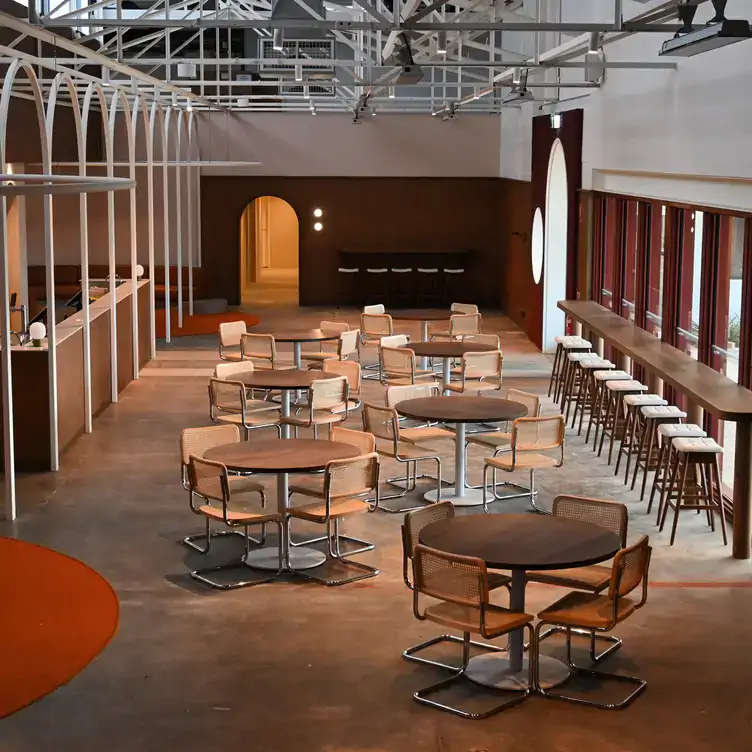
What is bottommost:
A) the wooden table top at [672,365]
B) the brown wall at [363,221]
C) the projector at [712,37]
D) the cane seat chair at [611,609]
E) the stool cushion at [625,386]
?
the cane seat chair at [611,609]

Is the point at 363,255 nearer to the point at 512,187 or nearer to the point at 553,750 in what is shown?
the point at 512,187

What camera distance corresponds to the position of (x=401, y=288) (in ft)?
73.9

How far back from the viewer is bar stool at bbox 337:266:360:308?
2239 cm

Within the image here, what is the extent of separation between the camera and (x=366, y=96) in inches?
638

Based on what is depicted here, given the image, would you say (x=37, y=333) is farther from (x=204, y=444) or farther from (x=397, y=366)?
(x=397, y=366)

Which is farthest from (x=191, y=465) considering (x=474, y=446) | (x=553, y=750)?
(x=474, y=446)

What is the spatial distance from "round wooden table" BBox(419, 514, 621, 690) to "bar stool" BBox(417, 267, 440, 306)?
53.2ft

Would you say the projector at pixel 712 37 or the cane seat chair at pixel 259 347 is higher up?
the projector at pixel 712 37

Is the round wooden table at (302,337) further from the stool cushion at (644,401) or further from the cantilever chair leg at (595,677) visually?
the cantilever chair leg at (595,677)

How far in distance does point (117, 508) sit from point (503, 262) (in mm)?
14156

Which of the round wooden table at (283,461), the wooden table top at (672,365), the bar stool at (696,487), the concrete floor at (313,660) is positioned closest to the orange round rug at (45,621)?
the concrete floor at (313,660)

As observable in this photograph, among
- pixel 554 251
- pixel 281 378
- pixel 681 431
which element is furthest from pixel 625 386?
pixel 554 251

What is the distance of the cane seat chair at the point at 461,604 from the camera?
557cm

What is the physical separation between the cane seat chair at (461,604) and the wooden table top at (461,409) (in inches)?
118
